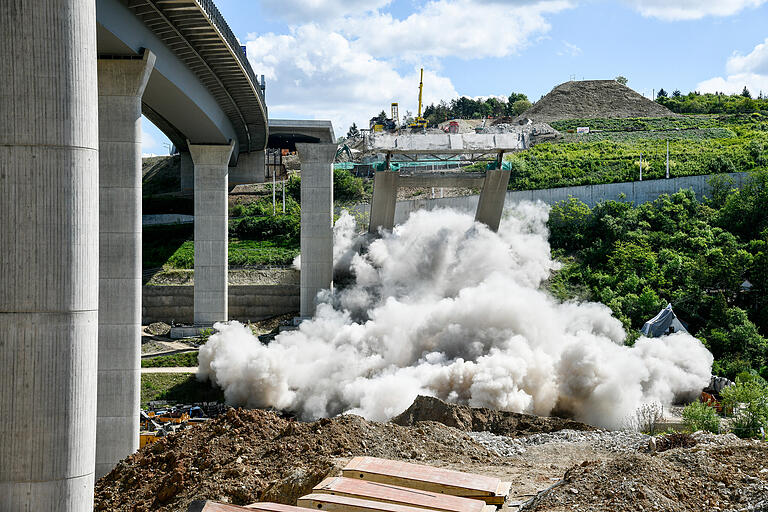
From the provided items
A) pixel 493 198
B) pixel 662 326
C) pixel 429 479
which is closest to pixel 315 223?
pixel 493 198

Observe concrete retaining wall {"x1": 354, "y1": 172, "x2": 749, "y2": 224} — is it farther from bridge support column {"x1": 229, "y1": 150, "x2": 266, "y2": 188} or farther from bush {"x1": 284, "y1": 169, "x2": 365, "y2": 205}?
bush {"x1": 284, "y1": 169, "x2": 365, "y2": 205}

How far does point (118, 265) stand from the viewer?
913 inches

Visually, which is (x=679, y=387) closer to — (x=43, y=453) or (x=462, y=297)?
(x=462, y=297)

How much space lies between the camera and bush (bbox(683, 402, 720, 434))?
25719 millimetres

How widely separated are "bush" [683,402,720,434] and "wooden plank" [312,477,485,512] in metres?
13.2

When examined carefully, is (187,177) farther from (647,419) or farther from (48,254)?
(48,254)

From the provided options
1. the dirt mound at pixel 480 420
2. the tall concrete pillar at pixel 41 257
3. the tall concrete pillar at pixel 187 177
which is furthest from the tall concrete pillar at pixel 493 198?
the tall concrete pillar at pixel 41 257

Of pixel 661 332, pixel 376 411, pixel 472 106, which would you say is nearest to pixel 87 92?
pixel 376 411

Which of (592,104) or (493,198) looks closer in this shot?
(493,198)

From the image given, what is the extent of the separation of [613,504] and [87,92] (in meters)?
10.0

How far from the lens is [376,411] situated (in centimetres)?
3119

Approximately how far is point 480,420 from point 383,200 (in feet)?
66.2

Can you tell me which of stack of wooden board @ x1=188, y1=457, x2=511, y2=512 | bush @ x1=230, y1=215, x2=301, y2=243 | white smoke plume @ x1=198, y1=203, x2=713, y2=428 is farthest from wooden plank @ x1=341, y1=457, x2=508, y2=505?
bush @ x1=230, y1=215, x2=301, y2=243

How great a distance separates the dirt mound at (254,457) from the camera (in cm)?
1672
